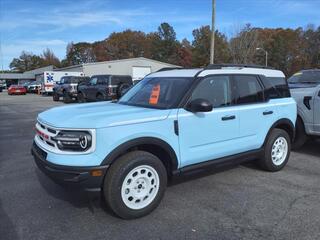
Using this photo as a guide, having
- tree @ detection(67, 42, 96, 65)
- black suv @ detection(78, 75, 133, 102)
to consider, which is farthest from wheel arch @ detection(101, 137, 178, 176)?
tree @ detection(67, 42, 96, 65)

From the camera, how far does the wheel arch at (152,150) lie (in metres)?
3.90

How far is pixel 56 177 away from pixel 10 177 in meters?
2.38

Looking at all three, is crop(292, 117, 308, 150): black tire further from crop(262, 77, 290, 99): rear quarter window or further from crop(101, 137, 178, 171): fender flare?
crop(101, 137, 178, 171): fender flare

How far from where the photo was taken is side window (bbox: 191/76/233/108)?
4.85 meters

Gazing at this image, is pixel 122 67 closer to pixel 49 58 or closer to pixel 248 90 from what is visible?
pixel 248 90

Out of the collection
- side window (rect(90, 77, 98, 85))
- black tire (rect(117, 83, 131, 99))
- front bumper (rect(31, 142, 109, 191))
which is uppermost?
side window (rect(90, 77, 98, 85))

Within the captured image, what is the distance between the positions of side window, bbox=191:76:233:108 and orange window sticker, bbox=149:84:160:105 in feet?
1.77

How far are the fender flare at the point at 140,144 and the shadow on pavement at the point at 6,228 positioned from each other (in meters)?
1.26

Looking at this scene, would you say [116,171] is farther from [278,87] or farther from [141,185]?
[278,87]

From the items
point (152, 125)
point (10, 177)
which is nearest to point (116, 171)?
point (152, 125)

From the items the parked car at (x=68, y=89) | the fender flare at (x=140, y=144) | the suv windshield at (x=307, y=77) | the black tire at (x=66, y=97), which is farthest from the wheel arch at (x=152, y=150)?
the black tire at (x=66, y=97)

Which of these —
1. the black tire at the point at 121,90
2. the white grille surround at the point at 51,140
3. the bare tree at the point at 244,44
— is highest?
the bare tree at the point at 244,44

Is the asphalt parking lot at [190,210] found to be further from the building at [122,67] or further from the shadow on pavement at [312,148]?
the building at [122,67]

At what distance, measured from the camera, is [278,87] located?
6117 millimetres
